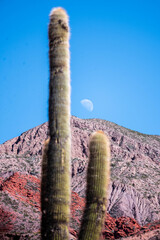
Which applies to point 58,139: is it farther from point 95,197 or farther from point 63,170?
point 95,197

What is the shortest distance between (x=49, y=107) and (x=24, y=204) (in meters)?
20.3

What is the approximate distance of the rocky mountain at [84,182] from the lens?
22.4m

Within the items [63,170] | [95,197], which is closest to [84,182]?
[95,197]

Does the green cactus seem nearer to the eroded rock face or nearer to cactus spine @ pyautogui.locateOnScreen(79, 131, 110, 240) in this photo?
cactus spine @ pyautogui.locateOnScreen(79, 131, 110, 240)

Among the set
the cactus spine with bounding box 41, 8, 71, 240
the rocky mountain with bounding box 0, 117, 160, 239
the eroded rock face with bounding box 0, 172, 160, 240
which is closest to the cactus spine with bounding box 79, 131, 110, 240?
the cactus spine with bounding box 41, 8, 71, 240

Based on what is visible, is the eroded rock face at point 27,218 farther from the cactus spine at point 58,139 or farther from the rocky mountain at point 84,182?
the cactus spine at point 58,139

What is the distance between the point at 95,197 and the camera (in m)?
5.93

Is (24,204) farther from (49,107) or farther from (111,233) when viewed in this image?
(49,107)

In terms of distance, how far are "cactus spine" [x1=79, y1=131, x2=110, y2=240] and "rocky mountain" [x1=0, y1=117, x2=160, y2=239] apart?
11873 mm

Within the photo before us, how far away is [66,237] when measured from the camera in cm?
583

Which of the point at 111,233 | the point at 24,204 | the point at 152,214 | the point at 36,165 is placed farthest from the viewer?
the point at 36,165

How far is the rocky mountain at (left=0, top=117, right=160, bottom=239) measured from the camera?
2239 centimetres

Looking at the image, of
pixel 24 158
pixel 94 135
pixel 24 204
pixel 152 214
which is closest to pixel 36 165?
pixel 24 158

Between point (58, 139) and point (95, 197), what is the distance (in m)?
1.30
